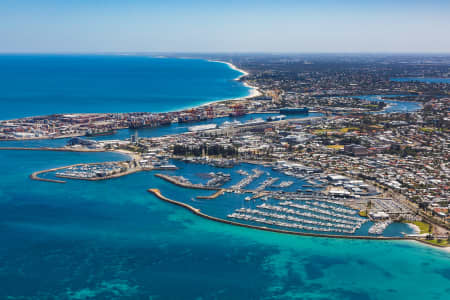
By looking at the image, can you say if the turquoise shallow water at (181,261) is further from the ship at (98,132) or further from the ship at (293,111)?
the ship at (293,111)

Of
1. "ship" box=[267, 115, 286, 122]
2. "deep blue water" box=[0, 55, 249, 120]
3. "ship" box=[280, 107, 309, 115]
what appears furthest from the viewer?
"deep blue water" box=[0, 55, 249, 120]

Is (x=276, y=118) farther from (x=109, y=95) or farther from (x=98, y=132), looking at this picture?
(x=109, y=95)

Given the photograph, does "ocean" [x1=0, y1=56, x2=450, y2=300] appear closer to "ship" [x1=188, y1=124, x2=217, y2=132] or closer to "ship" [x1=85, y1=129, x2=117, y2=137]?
"ship" [x1=85, y1=129, x2=117, y2=137]

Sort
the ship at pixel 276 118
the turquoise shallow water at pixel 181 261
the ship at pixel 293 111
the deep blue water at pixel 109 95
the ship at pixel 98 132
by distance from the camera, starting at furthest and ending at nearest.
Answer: the deep blue water at pixel 109 95, the ship at pixel 293 111, the ship at pixel 276 118, the ship at pixel 98 132, the turquoise shallow water at pixel 181 261

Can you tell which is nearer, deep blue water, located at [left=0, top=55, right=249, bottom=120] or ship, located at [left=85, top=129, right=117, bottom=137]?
ship, located at [left=85, top=129, right=117, bottom=137]

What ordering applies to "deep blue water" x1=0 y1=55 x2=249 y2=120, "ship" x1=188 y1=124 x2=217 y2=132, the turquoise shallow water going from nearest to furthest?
the turquoise shallow water, "ship" x1=188 y1=124 x2=217 y2=132, "deep blue water" x1=0 y1=55 x2=249 y2=120

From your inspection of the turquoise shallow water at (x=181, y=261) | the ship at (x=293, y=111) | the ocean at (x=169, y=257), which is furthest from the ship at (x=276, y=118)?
the turquoise shallow water at (x=181, y=261)

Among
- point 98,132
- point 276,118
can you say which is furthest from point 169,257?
point 276,118

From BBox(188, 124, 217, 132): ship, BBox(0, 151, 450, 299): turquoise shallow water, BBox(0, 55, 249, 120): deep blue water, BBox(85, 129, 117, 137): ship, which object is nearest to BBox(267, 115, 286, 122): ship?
BBox(188, 124, 217, 132): ship

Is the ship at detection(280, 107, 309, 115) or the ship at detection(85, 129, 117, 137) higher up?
the ship at detection(280, 107, 309, 115)

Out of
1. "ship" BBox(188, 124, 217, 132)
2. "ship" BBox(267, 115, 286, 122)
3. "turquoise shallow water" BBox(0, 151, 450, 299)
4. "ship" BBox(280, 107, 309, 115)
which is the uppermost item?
"ship" BBox(280, 107, 309, 115)
